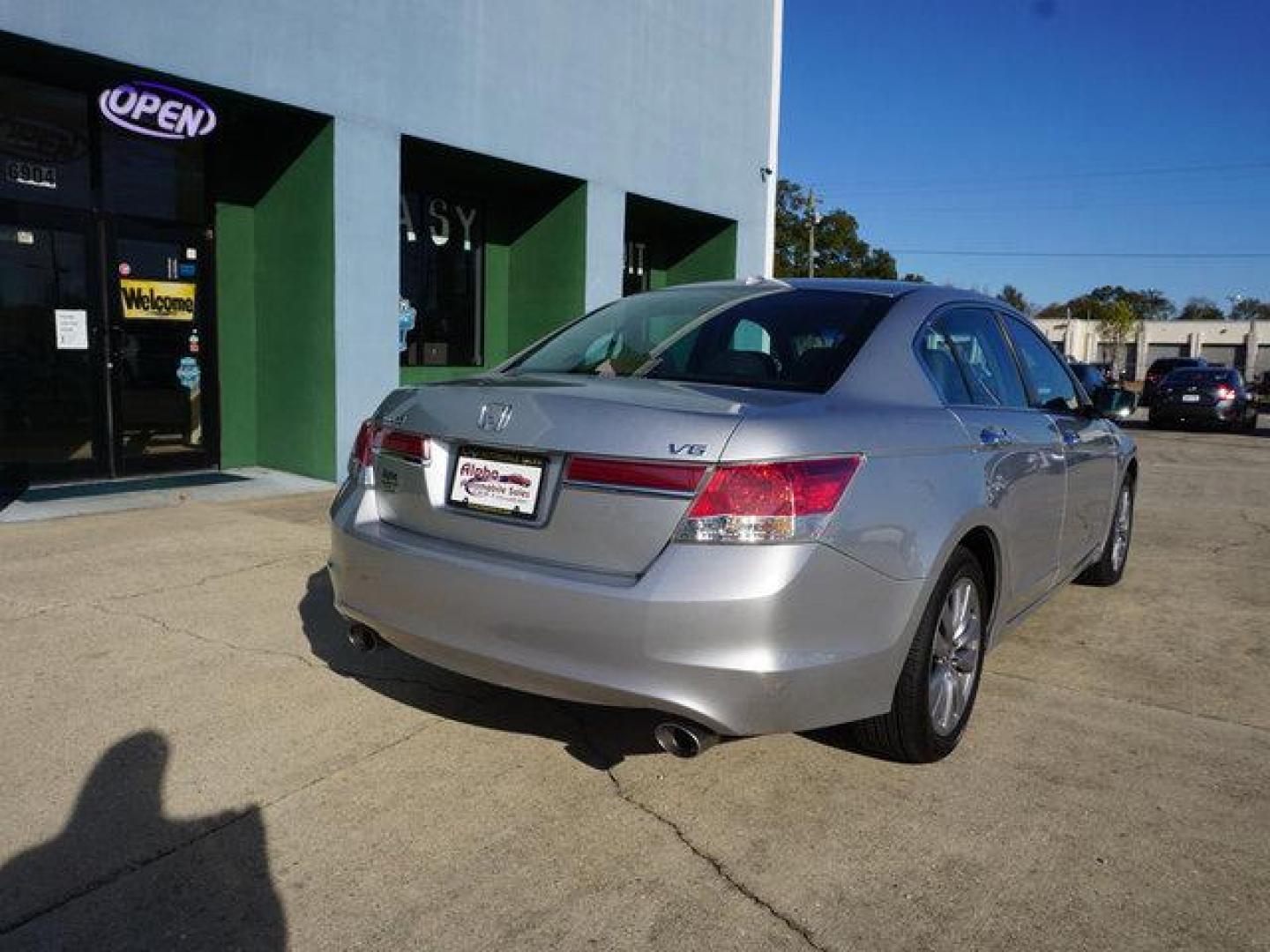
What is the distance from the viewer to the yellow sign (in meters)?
8.06

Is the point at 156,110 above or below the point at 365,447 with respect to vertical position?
above

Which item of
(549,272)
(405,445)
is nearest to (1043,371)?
(405,445)

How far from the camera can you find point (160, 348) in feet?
27.5

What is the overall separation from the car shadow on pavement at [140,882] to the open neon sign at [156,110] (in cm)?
594

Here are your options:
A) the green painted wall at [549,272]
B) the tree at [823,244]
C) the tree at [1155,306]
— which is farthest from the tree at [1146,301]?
the green painted wall at [549,272]

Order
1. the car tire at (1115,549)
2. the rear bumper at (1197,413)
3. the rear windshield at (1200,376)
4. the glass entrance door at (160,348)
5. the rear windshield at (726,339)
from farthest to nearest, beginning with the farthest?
the rear windshield at (1200,376)
the rear bumper at (1197,413)
the glass entrance door at (160,348)
the car tire at (1115,549)
the rear windshield at (726,339)

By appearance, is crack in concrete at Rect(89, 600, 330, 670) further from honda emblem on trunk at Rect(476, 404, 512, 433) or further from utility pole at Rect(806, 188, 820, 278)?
utility pole at Rect(806, 188, 820, 278)

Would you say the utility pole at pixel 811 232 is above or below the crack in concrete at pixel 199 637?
above

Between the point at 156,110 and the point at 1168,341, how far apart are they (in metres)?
92.6

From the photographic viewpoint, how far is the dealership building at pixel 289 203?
24.3 feet

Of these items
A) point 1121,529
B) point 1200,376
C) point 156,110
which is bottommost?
point 1121,529

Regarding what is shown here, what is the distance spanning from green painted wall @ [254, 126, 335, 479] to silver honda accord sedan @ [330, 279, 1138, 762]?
5.29m

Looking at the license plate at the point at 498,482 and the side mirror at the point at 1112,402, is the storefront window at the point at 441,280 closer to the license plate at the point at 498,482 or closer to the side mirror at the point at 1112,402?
the side mirror at the point at 1112,402

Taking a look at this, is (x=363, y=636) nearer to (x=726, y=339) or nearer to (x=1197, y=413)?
(x=726, y=339)
